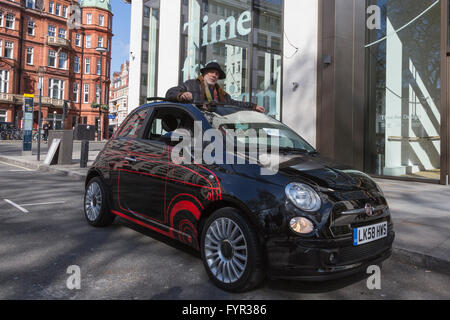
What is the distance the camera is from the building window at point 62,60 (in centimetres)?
4319

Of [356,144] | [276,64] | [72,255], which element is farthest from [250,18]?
[72,255]

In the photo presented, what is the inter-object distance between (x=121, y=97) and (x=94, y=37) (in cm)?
5422

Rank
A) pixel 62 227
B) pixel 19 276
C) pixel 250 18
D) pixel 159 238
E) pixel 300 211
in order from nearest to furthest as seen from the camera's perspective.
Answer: pixel 300 211 < pixel 19 276 < pixel 159 238 < pixel 62 227 < pixel 250 18

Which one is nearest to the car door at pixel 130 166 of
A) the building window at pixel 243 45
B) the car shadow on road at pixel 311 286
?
the car shadow on road at pixel 311 286

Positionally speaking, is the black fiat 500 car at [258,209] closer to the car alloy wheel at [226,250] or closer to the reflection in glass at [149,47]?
the car alloy wheel at [226,250]

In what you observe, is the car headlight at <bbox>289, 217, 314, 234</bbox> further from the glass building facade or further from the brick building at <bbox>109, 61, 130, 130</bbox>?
the brick building at <bbox>109, 61, 130, 130</bbox>

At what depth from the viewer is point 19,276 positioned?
283 centimetres

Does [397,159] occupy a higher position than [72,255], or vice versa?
[397,159]

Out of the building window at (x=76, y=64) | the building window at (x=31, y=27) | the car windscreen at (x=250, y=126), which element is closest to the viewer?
the car windscreen at (x=250, y=126)

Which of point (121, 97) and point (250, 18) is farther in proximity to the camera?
point (121, 97)

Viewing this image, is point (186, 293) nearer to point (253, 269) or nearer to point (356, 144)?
point (253, 269)

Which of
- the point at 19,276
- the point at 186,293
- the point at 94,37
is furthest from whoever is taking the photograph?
the point at 94,37

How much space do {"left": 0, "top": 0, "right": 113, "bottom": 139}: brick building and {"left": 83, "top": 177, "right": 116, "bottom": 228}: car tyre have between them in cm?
3373

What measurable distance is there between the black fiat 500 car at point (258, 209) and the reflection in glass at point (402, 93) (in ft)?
22.1
